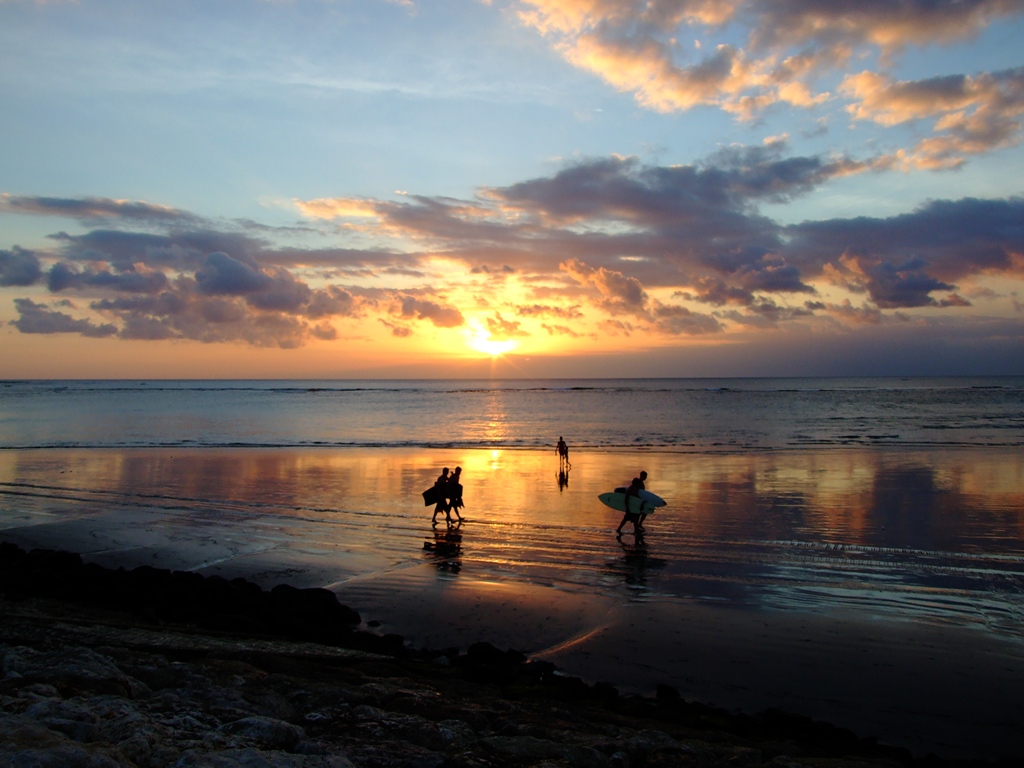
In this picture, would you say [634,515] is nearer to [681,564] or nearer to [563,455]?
[681,564]

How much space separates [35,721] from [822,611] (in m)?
10.8

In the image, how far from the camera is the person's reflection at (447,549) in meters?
14.2

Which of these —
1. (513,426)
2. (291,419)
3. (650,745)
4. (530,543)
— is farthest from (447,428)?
(650,745)

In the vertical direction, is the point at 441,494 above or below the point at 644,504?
above

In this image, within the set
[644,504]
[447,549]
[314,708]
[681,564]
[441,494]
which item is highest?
[441,494]

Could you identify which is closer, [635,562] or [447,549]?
[635,562]

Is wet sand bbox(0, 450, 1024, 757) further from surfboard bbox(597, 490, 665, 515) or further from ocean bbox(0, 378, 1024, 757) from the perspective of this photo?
surfboard bbox(597, 490, 665, 515)

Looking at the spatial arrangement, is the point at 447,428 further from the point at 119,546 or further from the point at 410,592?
the point at 410,592

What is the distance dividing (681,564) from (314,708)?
31.4 feet

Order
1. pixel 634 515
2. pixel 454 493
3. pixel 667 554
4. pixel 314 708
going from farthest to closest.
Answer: pixel 454 493
pixel 634 515
pixel 667 554
pixel 314 708

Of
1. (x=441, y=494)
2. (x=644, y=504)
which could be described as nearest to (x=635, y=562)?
(x=644, y=504)

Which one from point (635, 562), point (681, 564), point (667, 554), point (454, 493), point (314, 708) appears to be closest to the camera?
point (314, 708)

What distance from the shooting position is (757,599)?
1189 centimetres

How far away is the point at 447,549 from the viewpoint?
1558 centimetres
